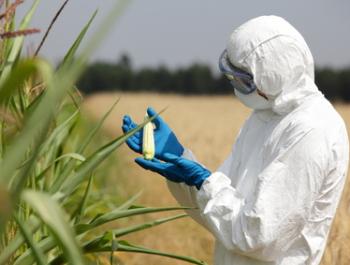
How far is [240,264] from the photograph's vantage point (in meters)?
2.86

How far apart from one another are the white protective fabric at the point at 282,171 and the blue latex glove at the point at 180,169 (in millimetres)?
51

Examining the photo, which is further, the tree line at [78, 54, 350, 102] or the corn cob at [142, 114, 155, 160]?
the tree line at [78, 54, 350, 102]

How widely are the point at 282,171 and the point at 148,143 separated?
0.66 m

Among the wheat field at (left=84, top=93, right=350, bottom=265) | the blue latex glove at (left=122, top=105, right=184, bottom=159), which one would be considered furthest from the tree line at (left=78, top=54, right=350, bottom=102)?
the blue latex glove at (left=122, top=105, right=184, bottom=159)

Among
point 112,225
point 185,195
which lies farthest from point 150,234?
point 185,195

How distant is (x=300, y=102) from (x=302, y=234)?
0.39 m

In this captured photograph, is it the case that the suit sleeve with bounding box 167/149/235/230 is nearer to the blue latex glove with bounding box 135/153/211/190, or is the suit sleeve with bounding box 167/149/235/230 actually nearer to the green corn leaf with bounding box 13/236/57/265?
the blue latex glove with bounding box 135/153/211/190

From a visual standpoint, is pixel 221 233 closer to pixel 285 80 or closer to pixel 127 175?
pixel 285 80

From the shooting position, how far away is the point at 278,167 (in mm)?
2656

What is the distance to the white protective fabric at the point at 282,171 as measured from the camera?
8.73 feet

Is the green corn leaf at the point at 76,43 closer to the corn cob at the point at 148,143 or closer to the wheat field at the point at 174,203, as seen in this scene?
the wheat field at the point at 174,203

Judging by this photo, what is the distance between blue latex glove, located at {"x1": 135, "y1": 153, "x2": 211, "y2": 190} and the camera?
114 inches

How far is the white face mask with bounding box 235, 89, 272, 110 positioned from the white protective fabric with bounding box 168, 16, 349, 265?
3 cm

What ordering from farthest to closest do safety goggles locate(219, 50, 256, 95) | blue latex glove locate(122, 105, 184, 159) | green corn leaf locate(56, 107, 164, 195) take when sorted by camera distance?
blue latex glove locate(122, 105, 184, 159) < safety goggles locate(219, 50, 256, 95) < green corn leaf locate(56, 107, 164, 195)
